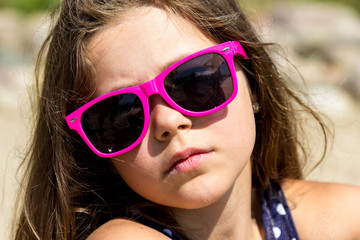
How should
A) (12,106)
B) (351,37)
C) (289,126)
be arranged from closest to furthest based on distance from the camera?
(289,126) < (12,106) < (351,37)

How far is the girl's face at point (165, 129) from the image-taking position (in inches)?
71.4

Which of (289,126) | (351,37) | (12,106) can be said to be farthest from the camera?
(351,37)

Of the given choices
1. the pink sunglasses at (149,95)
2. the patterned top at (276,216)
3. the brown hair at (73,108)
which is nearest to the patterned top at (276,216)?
the patterned top at (276,216)

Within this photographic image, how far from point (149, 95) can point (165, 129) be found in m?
0.12

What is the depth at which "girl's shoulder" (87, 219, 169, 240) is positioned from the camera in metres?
1.86

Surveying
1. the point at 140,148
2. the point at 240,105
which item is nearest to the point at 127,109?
the point at 140,148

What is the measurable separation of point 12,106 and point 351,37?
479cm

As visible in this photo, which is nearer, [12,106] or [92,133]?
[92,133]

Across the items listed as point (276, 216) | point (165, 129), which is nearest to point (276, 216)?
point (276, 216)

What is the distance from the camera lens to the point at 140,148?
1847mm

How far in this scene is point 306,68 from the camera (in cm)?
648

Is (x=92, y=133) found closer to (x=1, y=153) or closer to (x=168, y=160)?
(x=168, y=160)

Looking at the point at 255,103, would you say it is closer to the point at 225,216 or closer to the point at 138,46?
the point at 225,216

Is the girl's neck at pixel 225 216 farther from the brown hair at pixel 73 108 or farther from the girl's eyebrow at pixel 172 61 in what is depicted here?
the girl's eyebrow at pixel 172 61
